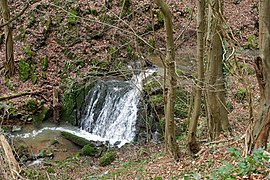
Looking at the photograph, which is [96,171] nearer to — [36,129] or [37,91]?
[36,129]

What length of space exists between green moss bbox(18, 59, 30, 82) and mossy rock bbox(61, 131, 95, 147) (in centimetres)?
359

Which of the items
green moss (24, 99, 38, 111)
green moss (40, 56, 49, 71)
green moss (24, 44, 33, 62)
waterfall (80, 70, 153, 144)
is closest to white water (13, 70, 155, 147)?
waterfall (80, 70, 153, 144)

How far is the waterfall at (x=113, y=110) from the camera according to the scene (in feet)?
40.8

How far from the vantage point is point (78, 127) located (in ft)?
45.2

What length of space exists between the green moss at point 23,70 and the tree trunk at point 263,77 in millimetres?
12195

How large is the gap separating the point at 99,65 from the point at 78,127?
2999 millimetres

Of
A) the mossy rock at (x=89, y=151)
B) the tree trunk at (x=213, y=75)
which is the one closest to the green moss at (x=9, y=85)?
the mossy rock at (x=89, y=151)

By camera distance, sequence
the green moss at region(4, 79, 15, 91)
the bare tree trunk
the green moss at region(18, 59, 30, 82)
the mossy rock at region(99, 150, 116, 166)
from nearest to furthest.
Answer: the bare tree trunk < the mossy rock at region(99, 150, 116, 166) < the green moss at region(4, 79, 15, 91) < the green moss at region(18, 59, 30, 82)

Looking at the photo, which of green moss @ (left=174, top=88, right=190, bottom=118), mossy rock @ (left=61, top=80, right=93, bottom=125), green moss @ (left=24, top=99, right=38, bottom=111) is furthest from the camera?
mossy rock @ (left=61, top=80, right=93, bottom=125)

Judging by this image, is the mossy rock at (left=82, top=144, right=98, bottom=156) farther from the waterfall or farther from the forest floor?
the waterfall

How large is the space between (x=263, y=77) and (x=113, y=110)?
911 cm

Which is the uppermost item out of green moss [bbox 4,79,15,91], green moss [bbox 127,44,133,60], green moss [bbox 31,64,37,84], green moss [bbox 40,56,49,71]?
green moss [bbox 127,44,133,60]

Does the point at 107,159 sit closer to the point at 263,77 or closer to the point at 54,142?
the point at 54,142

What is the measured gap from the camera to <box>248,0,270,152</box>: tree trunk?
419 cm
